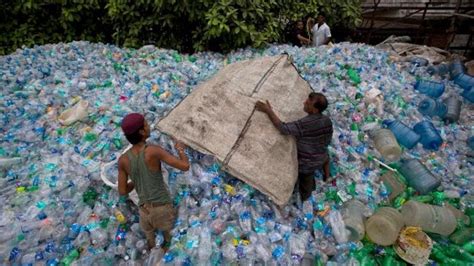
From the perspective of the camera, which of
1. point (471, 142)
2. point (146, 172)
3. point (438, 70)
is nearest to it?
point (146, 172)

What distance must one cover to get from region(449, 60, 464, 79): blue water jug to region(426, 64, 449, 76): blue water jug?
0.26 feet

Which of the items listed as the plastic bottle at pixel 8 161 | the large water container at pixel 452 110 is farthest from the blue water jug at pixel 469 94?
the plastic bottle at pixel 8 161

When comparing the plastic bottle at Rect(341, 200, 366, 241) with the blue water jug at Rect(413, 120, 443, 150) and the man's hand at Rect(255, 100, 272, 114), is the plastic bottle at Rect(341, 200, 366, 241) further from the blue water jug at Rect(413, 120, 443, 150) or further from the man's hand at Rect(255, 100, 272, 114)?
the blue water jug at Rect(413, 120, 443, 150)

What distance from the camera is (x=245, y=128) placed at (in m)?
3.20

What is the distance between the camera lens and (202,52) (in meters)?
6.78

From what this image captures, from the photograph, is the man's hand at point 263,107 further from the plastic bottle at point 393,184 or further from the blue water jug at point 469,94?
the blue water jug at point 469,94

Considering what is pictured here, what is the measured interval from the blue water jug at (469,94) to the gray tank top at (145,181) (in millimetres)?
5381

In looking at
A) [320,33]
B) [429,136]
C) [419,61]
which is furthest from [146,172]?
[419,61]

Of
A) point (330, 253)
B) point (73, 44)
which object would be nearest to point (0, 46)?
point (73, 44)

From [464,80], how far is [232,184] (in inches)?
194

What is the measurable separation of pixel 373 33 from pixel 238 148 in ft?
28.6

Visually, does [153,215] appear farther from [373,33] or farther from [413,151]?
[373,33]

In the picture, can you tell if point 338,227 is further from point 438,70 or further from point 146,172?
point 438,70

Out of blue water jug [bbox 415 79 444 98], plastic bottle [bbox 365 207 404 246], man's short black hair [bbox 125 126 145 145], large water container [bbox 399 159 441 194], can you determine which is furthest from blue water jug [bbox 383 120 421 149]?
man's short black hair [bbox 125 126 145 145]
